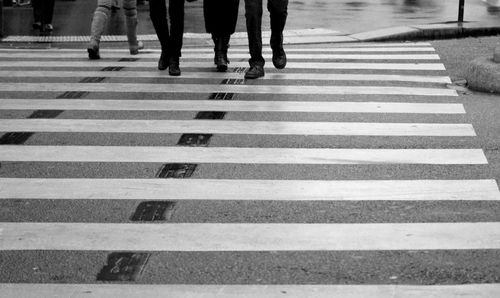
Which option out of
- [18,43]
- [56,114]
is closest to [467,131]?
[56,114]

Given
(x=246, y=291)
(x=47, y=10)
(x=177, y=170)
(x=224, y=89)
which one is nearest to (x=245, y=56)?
(x=224, y=89)

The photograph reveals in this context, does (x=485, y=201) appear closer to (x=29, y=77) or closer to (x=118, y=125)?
(x=118, y=125)

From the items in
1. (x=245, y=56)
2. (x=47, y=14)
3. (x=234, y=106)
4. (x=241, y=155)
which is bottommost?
(x=47, y=14)

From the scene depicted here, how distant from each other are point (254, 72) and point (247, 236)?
5.41 metres

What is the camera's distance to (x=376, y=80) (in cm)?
1080

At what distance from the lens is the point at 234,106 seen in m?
9.31

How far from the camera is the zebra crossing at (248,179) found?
16.3ft

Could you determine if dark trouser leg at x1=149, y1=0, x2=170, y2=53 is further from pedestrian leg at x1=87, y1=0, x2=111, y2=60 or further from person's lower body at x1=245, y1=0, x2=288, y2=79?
pedestrian leg at x1=87, y1=0, x2=111, y2=60

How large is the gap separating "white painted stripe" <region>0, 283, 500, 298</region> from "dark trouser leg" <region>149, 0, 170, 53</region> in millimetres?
6527

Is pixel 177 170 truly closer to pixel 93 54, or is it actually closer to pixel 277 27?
pixel 277 27

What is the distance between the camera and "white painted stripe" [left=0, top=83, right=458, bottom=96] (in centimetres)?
1003

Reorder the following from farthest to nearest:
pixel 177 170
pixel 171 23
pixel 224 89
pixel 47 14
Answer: pixel 47 14 < pixel 171 23 < pixel 224 89 < pixel 177 170

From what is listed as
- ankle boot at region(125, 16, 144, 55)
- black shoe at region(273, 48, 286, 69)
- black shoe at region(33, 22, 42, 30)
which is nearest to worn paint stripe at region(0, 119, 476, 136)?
black shoe at region(273, 48, 286, 69)

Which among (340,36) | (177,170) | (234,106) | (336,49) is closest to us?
(177,170)
